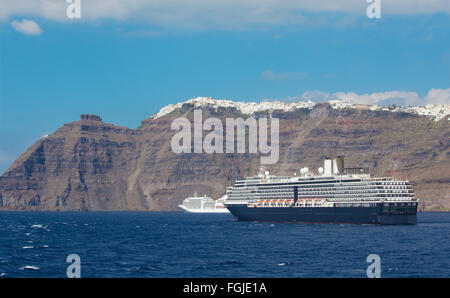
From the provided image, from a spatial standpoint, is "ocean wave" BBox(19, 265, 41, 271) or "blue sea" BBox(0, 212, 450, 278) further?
"ocean wave" BBox(19, 265, 41, 271)

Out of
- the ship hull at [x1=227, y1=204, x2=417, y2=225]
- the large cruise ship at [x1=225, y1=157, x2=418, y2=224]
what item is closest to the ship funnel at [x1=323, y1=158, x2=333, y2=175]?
the large cruise ship at [x1=225, y1=157, x2=418, y2=224]

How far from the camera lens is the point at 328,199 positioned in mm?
136250

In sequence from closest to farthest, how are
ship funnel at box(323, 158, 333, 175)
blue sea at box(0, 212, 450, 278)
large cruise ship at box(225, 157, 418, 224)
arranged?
blue sea at box(0, 212, 450, 278), large cruise ship at box(225, 157, 418, 224), ship funnel at box(323, 158, 333, 175)

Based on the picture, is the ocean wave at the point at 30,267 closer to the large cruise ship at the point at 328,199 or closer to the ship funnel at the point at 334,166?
the large cruise ship at the point at 328,199

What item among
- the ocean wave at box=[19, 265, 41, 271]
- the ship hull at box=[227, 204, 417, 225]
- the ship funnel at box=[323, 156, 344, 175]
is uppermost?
the ship funnel at box=[323, 156, 344, 175]

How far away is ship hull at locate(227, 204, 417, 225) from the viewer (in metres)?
121

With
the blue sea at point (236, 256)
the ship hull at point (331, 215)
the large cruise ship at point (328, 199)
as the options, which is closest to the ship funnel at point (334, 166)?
the large cruise ship at point (328, 199)

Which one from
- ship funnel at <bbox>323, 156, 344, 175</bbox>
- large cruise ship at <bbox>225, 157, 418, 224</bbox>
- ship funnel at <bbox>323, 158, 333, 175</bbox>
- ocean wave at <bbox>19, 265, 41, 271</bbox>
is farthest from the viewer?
ship funnel at <bbox>323, 158, 333, 175</bbox>

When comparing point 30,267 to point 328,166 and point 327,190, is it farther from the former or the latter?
point 328,166

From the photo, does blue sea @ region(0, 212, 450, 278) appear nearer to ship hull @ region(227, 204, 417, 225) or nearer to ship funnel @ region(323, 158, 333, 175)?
ship hull @ region(227, 204, 417, 225)

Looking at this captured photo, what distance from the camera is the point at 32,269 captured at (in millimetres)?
56156

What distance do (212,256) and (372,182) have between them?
67.0 m

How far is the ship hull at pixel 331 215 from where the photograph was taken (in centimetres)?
12081
